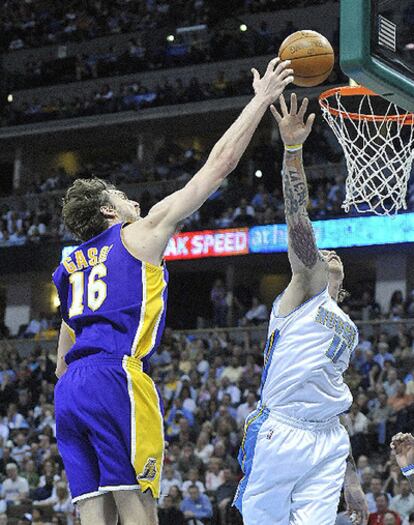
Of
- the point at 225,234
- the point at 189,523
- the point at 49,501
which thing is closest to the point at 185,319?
the point at 225,234

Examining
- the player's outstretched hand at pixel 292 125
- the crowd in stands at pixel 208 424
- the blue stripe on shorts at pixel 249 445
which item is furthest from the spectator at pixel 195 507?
the player's outstretched hand at pixel 292 125

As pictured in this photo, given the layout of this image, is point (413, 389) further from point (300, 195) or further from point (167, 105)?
point (167, 105)

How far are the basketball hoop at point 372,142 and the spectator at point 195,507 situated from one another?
562 cm

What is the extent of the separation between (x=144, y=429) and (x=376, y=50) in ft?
8.24

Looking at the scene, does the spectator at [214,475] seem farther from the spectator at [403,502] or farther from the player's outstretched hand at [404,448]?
the player's outstretched hand at [404,448]

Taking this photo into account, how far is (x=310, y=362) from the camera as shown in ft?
17.4

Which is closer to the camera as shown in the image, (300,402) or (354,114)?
(300,402)

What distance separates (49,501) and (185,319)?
41.9ft

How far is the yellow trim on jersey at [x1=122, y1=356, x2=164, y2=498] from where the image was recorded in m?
4.04

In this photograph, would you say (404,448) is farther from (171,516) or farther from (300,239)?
(171,516)

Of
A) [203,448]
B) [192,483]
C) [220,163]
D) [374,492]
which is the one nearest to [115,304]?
[220,163]

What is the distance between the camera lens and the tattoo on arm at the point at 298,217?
17.3 ft

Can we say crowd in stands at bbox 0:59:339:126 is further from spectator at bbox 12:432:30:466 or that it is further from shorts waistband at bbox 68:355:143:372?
shorts waistband at bbox 68:355:143:372

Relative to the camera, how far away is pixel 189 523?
12328 mm
